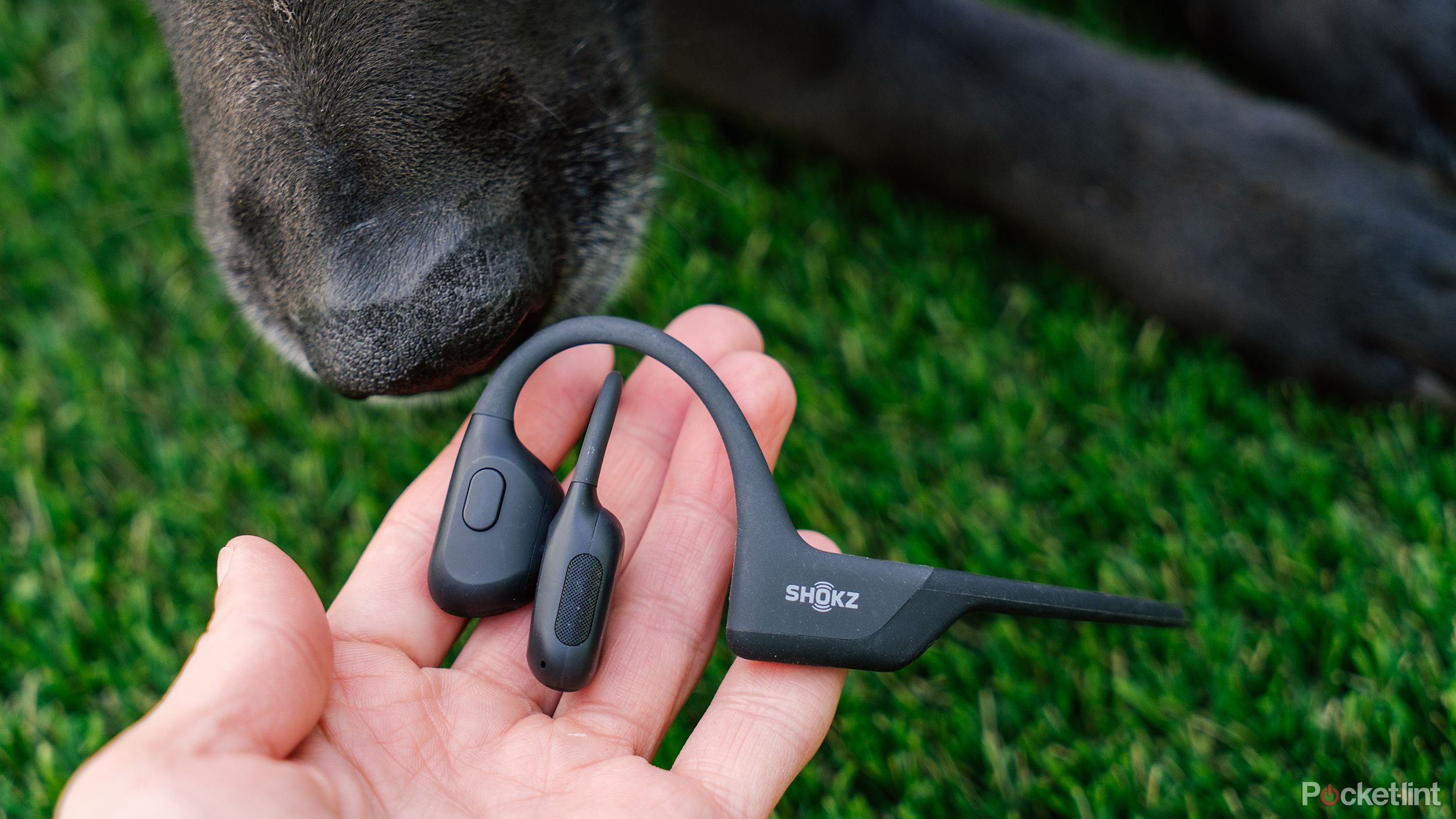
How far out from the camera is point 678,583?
1381mm

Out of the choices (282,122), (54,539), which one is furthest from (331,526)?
(282,122)

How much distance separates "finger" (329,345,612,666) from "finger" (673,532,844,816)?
352mm

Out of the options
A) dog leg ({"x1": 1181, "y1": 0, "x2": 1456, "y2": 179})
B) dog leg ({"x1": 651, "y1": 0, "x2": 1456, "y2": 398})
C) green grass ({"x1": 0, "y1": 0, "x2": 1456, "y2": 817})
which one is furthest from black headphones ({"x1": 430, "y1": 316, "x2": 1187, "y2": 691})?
dog leg ({"x1": 1181, "y1": 0, "x2": 1456, "y2": 179})

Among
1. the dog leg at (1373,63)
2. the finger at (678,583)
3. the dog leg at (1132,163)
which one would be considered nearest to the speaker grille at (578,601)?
the finger at (678,583)

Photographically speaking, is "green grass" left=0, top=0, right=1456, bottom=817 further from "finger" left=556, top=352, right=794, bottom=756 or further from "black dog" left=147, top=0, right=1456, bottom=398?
"finger" left=556, top=352, right=794, bottom=756

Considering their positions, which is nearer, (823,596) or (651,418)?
(823,596)

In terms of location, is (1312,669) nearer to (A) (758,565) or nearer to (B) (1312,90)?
(A) (758,565)

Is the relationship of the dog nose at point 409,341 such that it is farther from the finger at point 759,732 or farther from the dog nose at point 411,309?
the finger at point 759,732

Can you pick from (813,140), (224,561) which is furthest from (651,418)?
(813,140)

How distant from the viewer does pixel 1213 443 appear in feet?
5.78

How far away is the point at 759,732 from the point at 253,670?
22.8 inches

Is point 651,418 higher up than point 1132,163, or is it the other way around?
point 1132,163

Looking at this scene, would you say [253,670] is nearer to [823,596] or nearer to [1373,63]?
[823,596]

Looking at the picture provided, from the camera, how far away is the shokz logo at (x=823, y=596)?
123 centimetres
